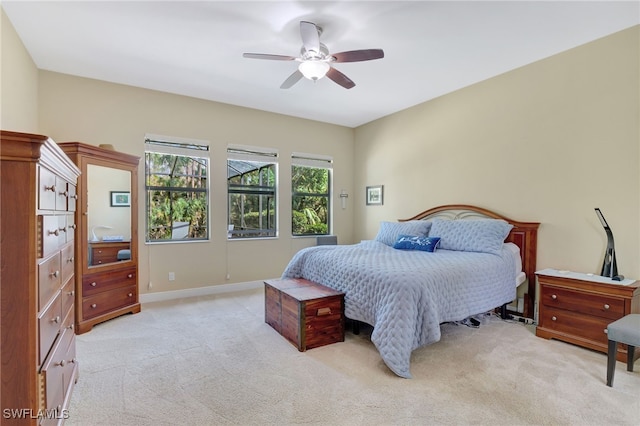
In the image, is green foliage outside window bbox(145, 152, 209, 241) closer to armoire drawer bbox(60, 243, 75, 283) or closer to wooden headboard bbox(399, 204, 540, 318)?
armoire drawer bbox(60, 243, 75, 283)

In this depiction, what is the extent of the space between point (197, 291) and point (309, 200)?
92.6 inches

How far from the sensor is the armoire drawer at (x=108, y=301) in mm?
3190

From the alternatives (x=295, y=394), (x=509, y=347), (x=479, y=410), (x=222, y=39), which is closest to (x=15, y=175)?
(x=295, y=394)

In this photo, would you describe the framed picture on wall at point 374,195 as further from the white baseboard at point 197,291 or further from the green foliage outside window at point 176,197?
the green foliage outside window at point 176,197

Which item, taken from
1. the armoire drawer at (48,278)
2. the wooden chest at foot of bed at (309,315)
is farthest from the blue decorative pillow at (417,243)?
the armoire drawer at (48,278)

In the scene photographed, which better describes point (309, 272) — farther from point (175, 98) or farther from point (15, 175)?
point (175, 98)

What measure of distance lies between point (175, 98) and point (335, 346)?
3808 millimetres

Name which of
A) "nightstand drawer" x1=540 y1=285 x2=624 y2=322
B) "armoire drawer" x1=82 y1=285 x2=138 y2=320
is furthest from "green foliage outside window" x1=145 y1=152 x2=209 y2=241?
"nightstand drawer" x1=540 y1=285 x2=624 y2=322

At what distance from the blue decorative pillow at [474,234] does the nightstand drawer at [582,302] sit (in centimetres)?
59

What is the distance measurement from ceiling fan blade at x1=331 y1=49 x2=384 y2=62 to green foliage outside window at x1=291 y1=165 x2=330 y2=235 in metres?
2.80

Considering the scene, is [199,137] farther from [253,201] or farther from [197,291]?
[197,291]

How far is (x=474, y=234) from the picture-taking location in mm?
3568

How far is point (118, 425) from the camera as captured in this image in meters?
1.79

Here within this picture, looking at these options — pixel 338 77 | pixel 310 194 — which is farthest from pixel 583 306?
pixel 310 194
